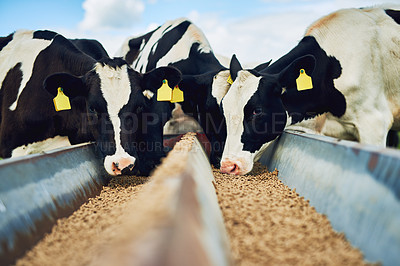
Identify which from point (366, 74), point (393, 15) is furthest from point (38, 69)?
point (393, 15)

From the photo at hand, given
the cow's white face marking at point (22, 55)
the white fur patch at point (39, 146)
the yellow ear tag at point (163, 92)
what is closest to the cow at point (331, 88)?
the yellow ear tag at point (163, 92)

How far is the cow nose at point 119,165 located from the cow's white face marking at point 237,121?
802 millimetres

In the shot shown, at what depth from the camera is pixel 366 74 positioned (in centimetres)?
326

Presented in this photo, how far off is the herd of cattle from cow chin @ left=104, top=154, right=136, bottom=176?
0.10 meters

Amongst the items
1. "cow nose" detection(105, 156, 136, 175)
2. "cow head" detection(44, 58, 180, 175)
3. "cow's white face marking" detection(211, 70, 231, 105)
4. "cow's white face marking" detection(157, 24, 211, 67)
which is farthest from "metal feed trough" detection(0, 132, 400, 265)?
"cow's white face marking" detection(157, 24, 211, 67)

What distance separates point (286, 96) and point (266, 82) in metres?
0.41

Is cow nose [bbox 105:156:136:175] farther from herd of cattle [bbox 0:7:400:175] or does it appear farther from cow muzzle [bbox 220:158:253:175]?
cow muzzle [bbox 220:158:253:175]

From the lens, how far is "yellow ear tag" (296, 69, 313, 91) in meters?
3.17

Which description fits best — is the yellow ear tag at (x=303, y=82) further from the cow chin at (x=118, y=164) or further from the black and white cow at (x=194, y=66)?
the cow chin at (x=118, y=164)

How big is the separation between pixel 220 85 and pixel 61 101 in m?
1.68

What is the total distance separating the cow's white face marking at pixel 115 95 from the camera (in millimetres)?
2508

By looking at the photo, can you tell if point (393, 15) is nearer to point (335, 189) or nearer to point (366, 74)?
point (366, 74)

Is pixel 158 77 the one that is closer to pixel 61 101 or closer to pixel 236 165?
pixel 61 101

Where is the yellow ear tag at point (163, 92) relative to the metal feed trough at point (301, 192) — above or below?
above
